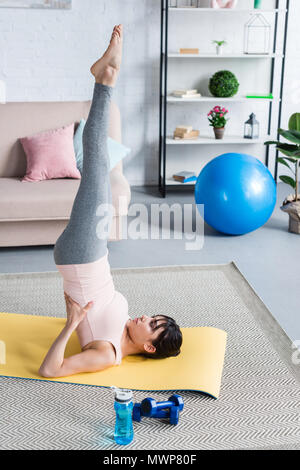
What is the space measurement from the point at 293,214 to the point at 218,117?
4.16 feet

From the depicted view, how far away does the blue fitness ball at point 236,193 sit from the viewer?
3576mm

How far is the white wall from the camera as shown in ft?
15.1

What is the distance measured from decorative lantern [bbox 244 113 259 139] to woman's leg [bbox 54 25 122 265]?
2.95m

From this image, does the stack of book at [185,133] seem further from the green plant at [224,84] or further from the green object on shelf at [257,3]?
the green object on shelf at [257,3]

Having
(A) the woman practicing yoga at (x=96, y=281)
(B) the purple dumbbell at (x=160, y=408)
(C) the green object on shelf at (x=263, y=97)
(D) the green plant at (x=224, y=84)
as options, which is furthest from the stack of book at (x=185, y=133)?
(B) the purple dumbbell at (x=160, y=408)

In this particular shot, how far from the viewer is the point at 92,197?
1.99 meters

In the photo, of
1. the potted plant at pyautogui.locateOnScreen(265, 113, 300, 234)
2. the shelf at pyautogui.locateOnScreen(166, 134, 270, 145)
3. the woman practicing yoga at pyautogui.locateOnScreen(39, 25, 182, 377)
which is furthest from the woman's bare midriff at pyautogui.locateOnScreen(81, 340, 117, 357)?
the shelf at pyautogui.locateOnScreen(166, 134, 270, 145)

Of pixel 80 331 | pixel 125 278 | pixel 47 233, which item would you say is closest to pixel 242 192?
pixel 125 278

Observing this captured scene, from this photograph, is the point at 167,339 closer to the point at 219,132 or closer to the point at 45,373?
the point at 45,373

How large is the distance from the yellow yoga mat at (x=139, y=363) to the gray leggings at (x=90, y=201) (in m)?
0.46

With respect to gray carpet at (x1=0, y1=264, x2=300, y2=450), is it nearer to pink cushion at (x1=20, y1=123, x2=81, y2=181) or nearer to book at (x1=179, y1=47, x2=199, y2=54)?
pink cushion at (x1=20, y1=123, x2=81, y2=181)

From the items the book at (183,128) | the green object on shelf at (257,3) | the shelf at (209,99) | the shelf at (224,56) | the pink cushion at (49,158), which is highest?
the green object on shelf at (257,3)

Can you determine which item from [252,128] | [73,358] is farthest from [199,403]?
[252,128]
